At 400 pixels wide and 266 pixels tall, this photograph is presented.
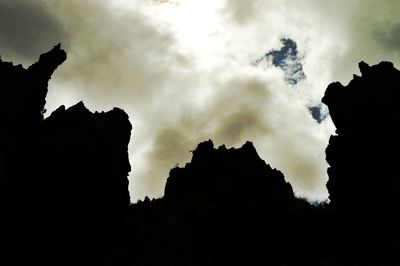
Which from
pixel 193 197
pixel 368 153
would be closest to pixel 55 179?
pixel 193 197

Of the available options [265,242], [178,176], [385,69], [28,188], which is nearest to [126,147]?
[178,176]

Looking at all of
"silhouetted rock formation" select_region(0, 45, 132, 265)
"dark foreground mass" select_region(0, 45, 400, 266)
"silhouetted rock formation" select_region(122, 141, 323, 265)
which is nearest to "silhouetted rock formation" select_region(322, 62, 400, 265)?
"dark foreground mass" select_region(0, 45, 400, 266)

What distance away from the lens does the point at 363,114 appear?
41.8 m

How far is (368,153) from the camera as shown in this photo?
40750 millimetres

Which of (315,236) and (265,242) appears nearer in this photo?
(265,242)

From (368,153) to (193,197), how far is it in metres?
19.0

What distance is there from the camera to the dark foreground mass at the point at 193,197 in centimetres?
3253

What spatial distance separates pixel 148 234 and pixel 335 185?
2208cm

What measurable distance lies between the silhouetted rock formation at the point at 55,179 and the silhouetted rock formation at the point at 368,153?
24879 mm

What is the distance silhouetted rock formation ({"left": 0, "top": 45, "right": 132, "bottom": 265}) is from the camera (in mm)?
37156

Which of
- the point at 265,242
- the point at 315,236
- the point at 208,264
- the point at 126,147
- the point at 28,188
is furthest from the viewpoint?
the point at 126,147

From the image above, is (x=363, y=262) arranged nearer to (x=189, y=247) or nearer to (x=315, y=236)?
(x=315, y=236)

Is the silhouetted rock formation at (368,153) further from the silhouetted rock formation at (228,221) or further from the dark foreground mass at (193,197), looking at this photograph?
the silhouetted rock formation at (228,221)

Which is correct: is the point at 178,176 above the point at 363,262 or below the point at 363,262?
above
